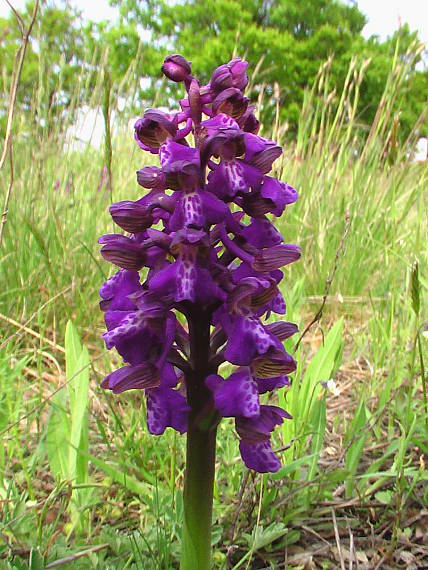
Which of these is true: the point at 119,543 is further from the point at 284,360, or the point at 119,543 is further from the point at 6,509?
the point at 284,360

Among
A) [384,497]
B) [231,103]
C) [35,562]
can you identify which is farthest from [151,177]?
[384,497]

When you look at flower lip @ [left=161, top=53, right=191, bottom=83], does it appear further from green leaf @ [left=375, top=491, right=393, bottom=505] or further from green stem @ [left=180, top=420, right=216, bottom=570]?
green leaf @ [left=375, top=491, right=393, bottom=505]

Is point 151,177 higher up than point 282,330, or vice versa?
point 151,177

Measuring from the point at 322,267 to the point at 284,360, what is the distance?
2369mm

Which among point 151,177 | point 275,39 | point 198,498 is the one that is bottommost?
point 198,498

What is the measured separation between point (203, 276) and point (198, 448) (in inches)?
12.7

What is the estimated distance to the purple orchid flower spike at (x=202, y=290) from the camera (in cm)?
96

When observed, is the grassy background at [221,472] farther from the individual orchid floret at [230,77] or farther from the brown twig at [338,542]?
the individual orchid floret at [230,77]

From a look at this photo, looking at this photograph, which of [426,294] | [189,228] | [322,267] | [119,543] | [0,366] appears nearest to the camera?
[189,228]

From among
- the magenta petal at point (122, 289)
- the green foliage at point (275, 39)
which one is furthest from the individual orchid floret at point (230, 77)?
the green foliage at point (275, 39)

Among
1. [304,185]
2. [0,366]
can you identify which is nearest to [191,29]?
[304,185]

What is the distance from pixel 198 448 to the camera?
100 cm

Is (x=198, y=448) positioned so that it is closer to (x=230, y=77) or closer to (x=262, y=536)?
(x=262, y=536)

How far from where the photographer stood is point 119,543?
1283 mm
